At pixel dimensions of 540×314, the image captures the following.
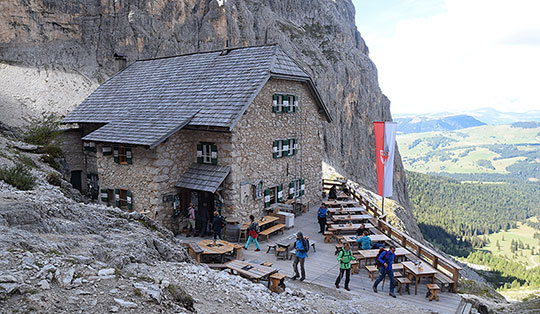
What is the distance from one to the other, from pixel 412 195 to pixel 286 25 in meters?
84.5

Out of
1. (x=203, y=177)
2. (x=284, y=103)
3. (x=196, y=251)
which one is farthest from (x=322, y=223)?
(x=196, y=251)

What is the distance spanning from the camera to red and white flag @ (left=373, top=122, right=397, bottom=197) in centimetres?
1808

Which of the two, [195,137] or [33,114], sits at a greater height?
[33,114]

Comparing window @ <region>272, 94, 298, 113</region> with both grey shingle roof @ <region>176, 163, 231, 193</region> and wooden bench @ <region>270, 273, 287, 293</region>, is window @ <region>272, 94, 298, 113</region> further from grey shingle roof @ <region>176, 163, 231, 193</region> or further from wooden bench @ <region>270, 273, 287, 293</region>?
wooden bench @ <region>270, 273, 287, 293</region>

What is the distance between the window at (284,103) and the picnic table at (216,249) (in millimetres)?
8076

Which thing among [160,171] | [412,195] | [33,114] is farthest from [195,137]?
[412,195]

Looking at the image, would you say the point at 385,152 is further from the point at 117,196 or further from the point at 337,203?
the point at 117,196

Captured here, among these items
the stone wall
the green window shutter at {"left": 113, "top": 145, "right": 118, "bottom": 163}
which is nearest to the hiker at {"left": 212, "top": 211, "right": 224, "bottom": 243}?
the stone wall

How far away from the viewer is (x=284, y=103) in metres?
20.4

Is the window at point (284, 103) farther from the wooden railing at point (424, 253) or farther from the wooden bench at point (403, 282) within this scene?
the wooden bench at point (403, 282)

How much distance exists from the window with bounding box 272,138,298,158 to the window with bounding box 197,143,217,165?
3.47 metres

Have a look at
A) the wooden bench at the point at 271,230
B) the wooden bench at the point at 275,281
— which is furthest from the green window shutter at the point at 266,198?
the wooden bench at the point at 275,281

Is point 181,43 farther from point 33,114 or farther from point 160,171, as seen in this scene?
point 160,171

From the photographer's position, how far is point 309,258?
1522 cm
